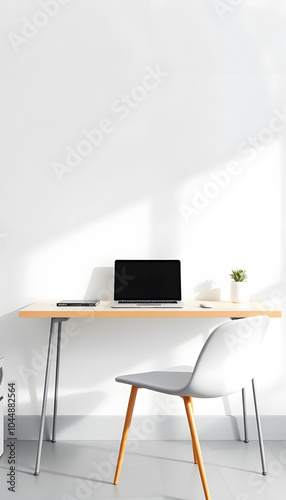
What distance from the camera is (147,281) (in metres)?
2.51

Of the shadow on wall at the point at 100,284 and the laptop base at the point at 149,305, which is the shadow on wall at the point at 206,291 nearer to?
the laptop base at the point at 149,305

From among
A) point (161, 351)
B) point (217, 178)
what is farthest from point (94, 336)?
point (217, 178)

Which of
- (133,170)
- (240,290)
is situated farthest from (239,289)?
(133,170)

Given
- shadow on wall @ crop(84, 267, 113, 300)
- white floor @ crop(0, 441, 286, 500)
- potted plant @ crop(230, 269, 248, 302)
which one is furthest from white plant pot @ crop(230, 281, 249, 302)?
white floor @ crop(0, 441, 286, 500)

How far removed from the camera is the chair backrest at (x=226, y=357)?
72.1 inches

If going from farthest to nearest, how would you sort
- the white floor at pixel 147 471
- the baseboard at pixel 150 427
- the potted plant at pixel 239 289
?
the baseboard at pixel 150 427, the potted plant at pixel 239 289, the white floor at pixel 147 471

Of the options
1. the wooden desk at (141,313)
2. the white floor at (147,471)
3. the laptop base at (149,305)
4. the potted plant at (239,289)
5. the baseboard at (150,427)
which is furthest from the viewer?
the baseboard at (150,427)

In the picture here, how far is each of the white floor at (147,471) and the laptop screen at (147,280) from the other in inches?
29.8

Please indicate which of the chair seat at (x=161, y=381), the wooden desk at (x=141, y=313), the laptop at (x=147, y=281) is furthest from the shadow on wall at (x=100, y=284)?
the chair seat at (x=161, y=381)

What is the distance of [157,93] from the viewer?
2.65m

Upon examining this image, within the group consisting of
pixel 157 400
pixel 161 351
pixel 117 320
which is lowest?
pixel 157 400

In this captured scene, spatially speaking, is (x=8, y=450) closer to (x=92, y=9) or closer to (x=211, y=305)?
(x=211, y=305)

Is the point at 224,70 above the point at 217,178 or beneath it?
above

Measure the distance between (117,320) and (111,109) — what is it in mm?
1120
